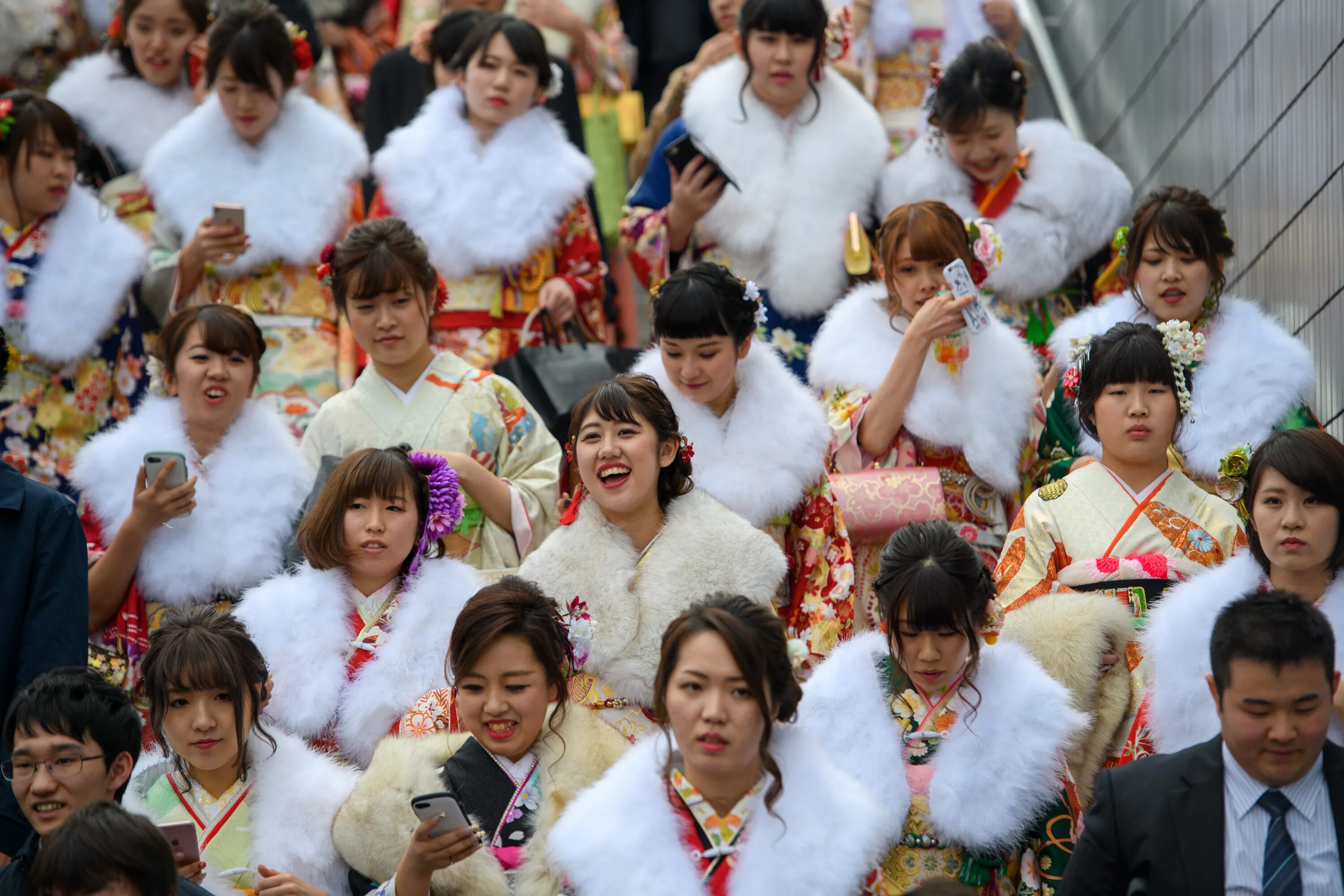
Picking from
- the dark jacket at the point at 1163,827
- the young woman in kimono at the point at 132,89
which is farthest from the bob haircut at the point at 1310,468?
the young woman in kimono at the point at 132,89

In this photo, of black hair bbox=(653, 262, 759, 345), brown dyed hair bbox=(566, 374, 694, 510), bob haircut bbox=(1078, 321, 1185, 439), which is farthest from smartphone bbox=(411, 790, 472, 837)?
bob haircut bbox=(1078, 321, 1185, 439)

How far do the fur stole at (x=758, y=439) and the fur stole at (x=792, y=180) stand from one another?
4.39 feet

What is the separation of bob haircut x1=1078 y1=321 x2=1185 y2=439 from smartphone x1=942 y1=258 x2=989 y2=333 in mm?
602

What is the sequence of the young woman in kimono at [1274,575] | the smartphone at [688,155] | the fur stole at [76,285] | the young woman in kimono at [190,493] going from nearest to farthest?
the young woman in kimono at [1274,575], the young woman in kimono at [190,493], the fur stole at [76,285], the smartphone at [688,155]

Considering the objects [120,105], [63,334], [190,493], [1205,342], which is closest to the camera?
[190,493]

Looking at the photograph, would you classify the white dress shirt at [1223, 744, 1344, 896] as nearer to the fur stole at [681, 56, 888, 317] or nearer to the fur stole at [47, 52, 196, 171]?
the fur stole at [681, 56, 888, 317]

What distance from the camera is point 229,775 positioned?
14.3 feet

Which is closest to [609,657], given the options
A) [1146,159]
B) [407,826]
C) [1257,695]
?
[407,826]

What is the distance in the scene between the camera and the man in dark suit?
3479mm

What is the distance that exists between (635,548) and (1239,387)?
2.31 m

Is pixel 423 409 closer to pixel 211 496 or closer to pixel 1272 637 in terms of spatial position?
Answer: pixel 211 496

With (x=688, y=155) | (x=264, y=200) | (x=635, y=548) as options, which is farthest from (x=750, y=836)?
(x=264, y=200)

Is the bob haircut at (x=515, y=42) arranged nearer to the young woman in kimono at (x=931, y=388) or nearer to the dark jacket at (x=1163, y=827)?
the young woman in kimono at (x=931, y=388)

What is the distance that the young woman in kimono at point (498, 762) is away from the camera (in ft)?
13.4
